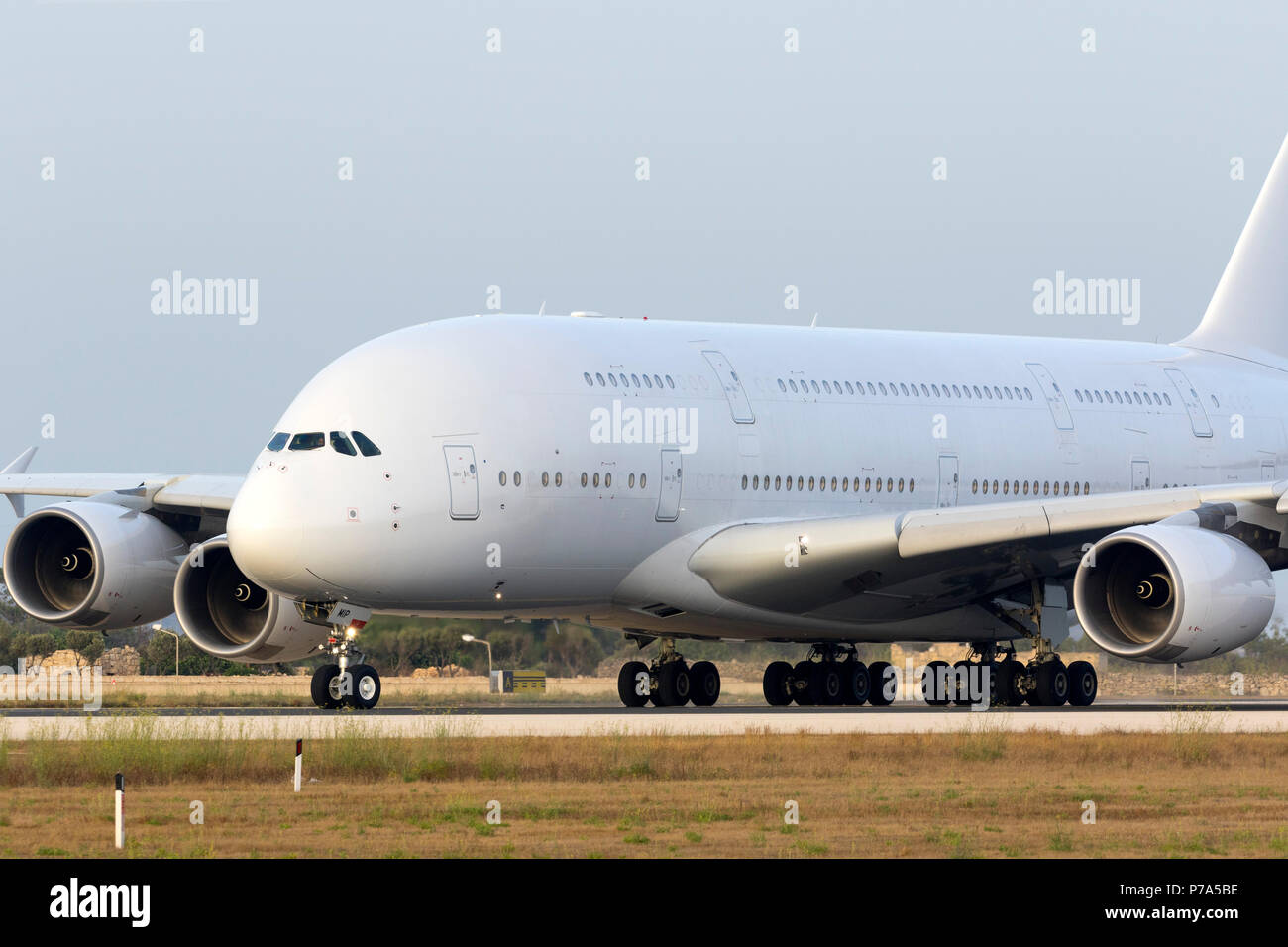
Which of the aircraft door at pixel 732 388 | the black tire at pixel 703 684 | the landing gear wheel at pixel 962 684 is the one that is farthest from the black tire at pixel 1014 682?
the aircraft door at pixel 732 388

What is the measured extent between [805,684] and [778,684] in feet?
1.36

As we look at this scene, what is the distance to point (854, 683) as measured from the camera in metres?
32.8

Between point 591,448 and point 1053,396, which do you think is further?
point 1053,396

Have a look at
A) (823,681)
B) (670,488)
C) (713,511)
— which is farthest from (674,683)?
(670,488)

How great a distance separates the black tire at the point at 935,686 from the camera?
3231 cm

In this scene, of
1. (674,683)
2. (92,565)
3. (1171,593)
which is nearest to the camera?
(1171,593)

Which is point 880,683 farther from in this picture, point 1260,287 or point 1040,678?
point 1260,287

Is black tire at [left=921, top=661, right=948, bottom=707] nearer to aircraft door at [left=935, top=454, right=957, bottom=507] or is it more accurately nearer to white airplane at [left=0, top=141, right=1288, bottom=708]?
white airplane at [left=0, top=141, right=1288, bottom=708]

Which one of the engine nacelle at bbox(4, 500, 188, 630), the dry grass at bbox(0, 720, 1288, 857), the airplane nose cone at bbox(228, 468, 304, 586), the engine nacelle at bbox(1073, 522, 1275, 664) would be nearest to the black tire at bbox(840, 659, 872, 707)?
the engine nacelle at bbox(1073, 522, 1275, 664)

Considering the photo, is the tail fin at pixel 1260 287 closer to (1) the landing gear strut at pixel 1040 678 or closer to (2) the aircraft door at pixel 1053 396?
(2) the aircraft door at pixel 1053 396

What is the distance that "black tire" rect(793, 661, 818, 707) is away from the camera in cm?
3284

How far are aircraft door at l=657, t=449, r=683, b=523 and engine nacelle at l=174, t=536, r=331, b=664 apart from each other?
15.8 ft
